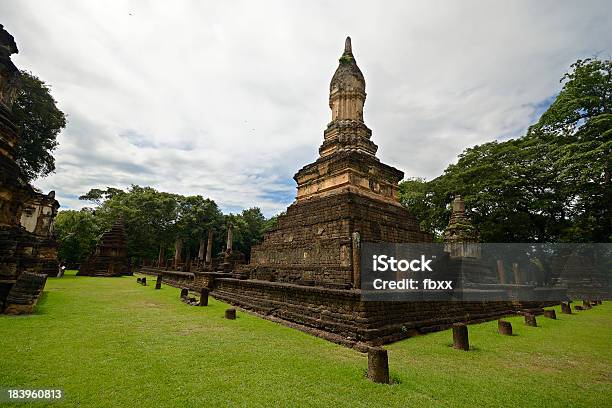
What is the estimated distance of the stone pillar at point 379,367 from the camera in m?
4.49

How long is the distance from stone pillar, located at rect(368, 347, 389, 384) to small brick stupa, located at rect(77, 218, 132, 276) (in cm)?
2652

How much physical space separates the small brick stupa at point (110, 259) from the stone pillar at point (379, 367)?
26522 mm

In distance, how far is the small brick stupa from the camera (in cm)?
2445

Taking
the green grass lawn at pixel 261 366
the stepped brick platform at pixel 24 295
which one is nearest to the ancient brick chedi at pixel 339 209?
the green grass lawn at pixel 261 366

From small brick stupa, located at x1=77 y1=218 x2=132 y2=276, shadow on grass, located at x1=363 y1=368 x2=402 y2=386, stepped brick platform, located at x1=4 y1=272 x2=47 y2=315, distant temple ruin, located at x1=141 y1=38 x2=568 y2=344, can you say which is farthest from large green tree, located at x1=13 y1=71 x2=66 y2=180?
shadow on grass, located at x1=363 y1=368 x2=402 y2=386

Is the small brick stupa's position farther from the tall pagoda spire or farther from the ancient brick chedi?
the tall pagoda spire

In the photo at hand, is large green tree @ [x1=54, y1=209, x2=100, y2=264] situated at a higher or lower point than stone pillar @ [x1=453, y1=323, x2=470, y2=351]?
higher

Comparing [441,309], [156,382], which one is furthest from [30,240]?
[441,309]

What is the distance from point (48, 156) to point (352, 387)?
2892cm

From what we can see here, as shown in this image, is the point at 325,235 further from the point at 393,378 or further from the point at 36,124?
the point at 36,124

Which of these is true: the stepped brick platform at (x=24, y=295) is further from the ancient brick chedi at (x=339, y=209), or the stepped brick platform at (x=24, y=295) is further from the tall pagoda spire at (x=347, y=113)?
the tall pagoda spire at (x=347, y=113)

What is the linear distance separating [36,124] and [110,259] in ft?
38.1

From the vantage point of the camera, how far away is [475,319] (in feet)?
34.9

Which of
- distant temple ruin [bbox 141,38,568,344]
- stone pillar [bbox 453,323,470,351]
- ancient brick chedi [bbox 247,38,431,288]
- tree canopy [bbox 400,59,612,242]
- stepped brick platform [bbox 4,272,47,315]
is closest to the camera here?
stone pillar [bbox 453,323,470,351]
